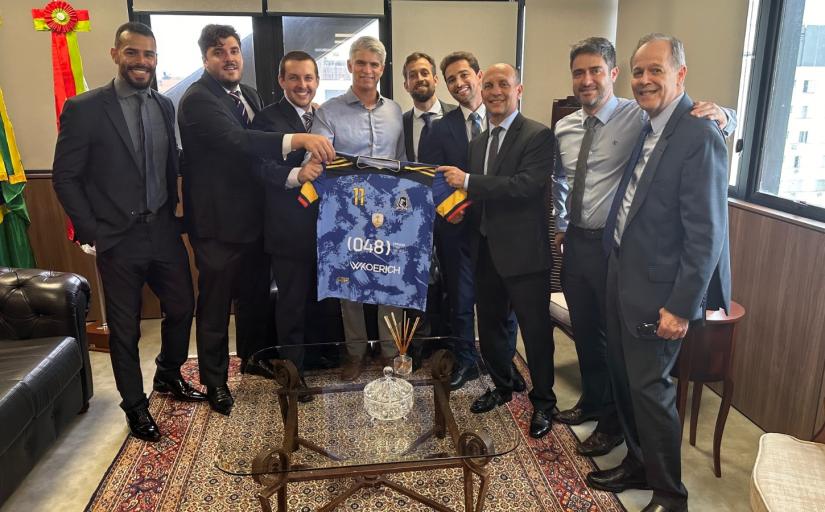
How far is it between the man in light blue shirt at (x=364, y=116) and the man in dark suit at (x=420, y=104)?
0.15 m

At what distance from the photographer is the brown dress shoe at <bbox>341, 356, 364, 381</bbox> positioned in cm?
232

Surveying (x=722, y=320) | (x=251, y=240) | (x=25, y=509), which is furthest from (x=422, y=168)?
(x=25, y=509)

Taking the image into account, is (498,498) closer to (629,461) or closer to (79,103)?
(629,461)

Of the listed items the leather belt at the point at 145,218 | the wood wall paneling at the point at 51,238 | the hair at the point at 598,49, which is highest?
the hair at the point at 598,49

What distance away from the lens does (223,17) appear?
396 centimetres

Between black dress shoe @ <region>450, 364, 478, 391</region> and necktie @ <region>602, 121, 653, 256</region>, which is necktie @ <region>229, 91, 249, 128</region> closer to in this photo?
black dress shoe @ <region>450, 364, 478, 391</region>

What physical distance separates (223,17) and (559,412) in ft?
10.6

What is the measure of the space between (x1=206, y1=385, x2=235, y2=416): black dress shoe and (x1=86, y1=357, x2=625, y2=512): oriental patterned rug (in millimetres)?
201

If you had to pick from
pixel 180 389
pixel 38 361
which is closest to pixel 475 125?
pixel 180 389

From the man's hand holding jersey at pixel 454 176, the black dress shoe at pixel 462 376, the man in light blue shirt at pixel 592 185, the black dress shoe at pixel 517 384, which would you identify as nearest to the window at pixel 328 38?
the man's hand holding jersey at pixel 454 176

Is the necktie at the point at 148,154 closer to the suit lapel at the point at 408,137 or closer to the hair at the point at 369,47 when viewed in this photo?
the hair at the point at 369,47

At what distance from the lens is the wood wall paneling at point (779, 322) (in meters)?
2.35

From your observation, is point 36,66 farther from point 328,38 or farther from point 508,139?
point 508,139

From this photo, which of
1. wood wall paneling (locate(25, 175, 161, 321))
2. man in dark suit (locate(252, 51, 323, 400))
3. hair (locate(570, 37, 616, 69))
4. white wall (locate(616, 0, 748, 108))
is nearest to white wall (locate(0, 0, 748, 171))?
white wall (locate(616, 0, 748, 108))
